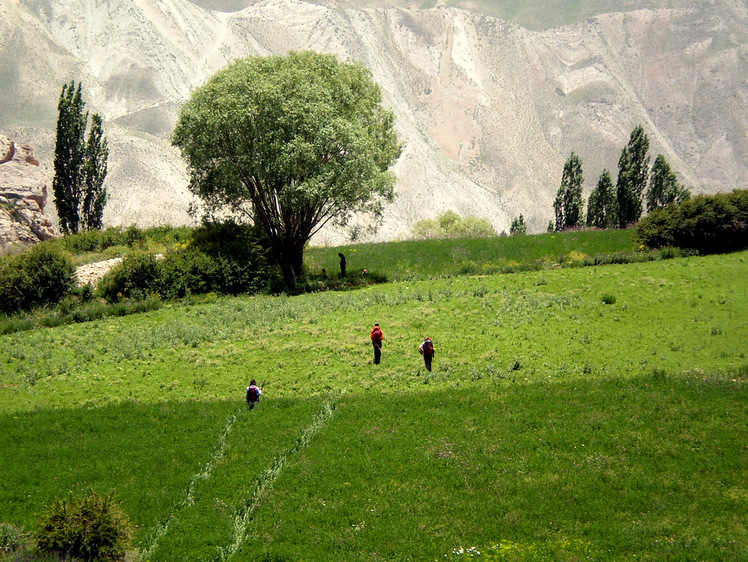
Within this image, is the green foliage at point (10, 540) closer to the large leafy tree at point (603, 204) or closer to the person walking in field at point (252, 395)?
the person walking in field at point (252, 395)

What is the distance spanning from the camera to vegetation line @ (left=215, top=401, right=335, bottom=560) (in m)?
20.0

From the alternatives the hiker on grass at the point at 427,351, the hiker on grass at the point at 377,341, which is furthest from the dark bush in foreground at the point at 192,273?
the hiker on grass at the point at 427,351

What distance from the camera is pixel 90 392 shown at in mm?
31797

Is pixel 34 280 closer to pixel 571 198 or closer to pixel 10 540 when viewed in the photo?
pixel 10 540

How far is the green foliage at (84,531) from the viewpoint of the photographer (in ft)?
61.5

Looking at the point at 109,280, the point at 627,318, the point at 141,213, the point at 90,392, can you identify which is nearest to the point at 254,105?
the point at 109,280

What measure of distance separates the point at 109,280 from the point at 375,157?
966 inches

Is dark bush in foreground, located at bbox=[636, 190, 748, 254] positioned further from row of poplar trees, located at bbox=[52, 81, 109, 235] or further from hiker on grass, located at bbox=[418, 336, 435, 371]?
row of poplar trees, located at bbox=[52, 81, 109, 235]

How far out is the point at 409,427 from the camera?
1042 inches

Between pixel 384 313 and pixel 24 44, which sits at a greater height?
pixel 24 44

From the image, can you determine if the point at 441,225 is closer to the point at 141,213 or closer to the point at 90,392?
the point at 141,213

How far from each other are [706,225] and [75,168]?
200ft

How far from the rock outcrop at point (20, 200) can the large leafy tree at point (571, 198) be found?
6942 centimetres

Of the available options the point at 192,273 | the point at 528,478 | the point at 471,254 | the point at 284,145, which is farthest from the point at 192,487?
the point at 471,254
